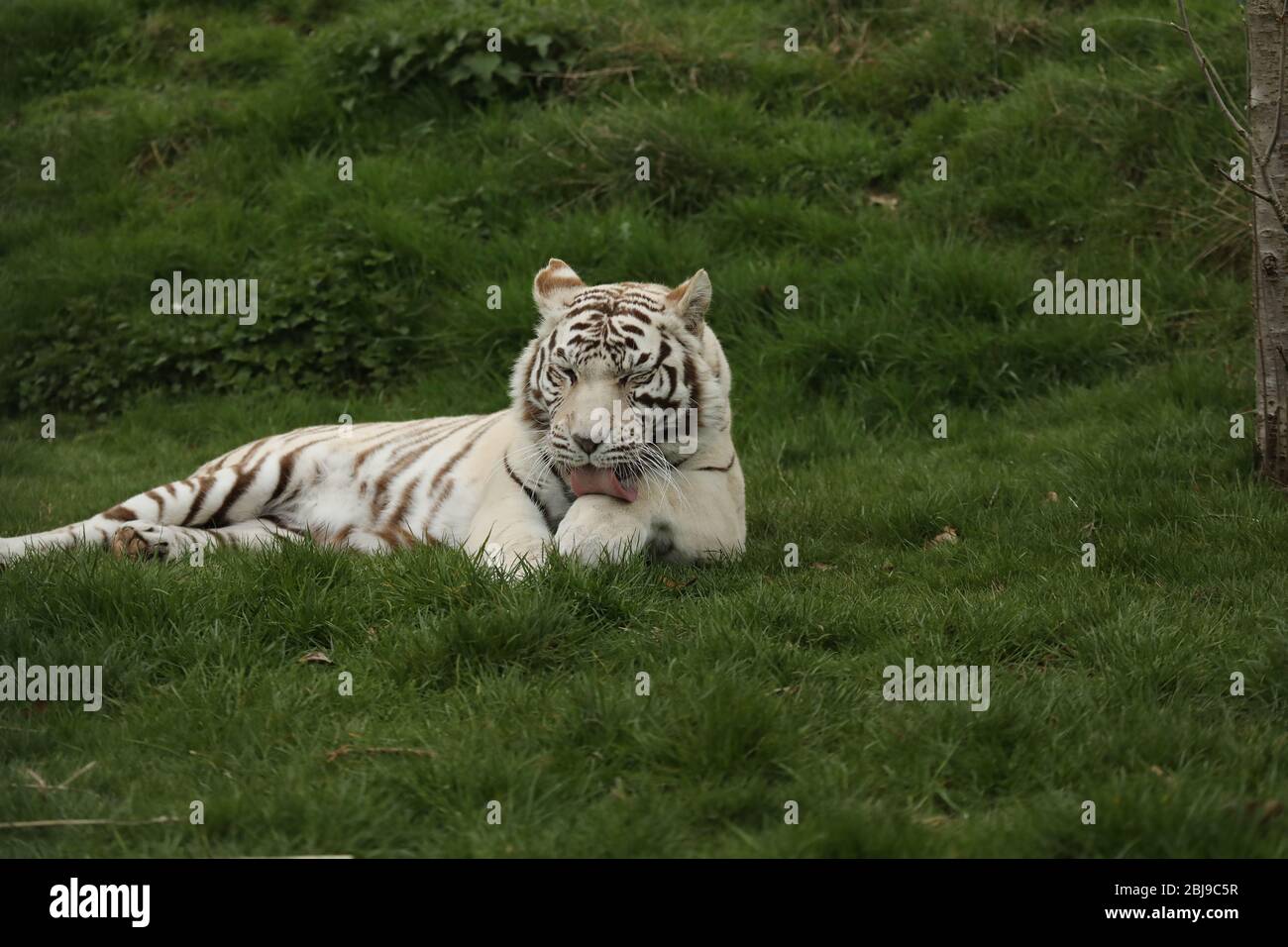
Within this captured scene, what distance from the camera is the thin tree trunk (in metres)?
5.54

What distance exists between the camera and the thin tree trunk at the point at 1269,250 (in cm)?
554

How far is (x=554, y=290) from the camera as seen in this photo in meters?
5.61

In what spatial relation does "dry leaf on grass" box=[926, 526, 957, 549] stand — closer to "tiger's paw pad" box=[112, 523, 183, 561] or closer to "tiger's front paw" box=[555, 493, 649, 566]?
"tiger's front paw" box=[555, 493, 649, 566]

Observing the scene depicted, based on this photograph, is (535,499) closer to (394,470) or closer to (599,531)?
(599,531)

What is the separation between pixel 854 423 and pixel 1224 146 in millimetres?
2797

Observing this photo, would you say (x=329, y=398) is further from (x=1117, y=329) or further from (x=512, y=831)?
(x=512, y=831)

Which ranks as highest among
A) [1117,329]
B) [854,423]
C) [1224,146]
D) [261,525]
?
[1224,146]

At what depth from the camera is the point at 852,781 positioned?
139 inches

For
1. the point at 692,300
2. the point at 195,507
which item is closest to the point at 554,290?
the point at 692,300

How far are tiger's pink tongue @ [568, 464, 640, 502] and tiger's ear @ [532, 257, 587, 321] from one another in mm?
712

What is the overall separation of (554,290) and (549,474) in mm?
795

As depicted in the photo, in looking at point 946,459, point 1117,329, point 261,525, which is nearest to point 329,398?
point 261,525

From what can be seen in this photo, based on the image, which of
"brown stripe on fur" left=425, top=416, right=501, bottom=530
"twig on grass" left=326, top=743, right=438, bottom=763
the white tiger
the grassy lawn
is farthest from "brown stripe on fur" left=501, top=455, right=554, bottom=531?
"twig on grass" left=326, top=743, right=438, bottom=763

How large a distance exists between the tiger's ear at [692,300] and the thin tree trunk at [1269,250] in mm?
2166
